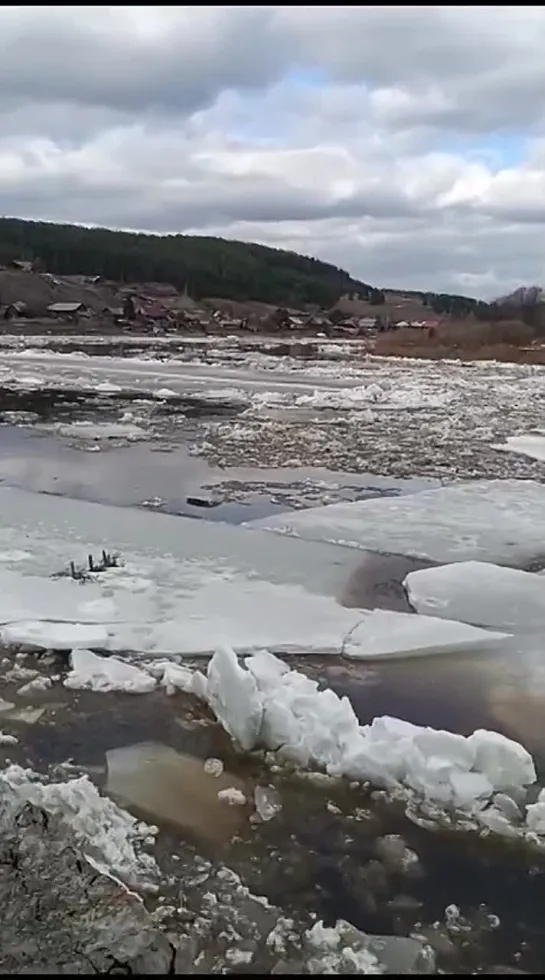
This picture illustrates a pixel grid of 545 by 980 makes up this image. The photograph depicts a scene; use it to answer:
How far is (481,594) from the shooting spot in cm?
649

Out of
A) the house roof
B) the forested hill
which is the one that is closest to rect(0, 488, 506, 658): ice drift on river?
the house roof

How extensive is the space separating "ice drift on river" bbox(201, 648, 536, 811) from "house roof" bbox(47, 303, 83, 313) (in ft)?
292

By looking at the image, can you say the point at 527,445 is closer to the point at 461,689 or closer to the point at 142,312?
the point at 461,689

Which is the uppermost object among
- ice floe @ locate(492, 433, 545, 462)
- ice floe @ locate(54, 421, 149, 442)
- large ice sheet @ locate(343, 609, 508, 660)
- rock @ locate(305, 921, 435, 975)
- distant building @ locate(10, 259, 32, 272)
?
distant building @ locate(10, 259, 32, 272)

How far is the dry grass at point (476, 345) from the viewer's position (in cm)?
4366

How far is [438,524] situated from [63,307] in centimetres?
8708

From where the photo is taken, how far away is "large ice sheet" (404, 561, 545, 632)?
6.07 metres

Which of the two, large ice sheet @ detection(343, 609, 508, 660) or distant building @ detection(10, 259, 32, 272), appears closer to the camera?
large ice sheet @ detection(343, 609, 508, 660)

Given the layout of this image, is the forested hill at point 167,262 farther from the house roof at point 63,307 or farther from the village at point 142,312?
the house roof at point 63,307

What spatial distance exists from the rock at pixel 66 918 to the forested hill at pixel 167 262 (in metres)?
120

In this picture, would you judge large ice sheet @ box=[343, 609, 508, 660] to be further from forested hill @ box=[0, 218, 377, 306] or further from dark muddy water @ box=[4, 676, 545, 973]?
forested hill @ box=[0, 218, 377, 306]

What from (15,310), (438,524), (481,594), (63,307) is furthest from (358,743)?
(63,307)

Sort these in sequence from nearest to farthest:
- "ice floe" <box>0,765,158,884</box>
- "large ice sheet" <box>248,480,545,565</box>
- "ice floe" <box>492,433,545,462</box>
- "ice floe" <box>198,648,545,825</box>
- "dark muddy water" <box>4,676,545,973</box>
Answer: "dark muddy water" <box>4,676,545,973</box>
"ice floe" <box>0,765,158,884</box>
"ice floe" <box>198,648,545,825</box>
"large ice sheet" <box>248,480,545,565</box>
"ice floe" <box>492,433,545,462</box>

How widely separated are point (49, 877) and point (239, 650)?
248cm
